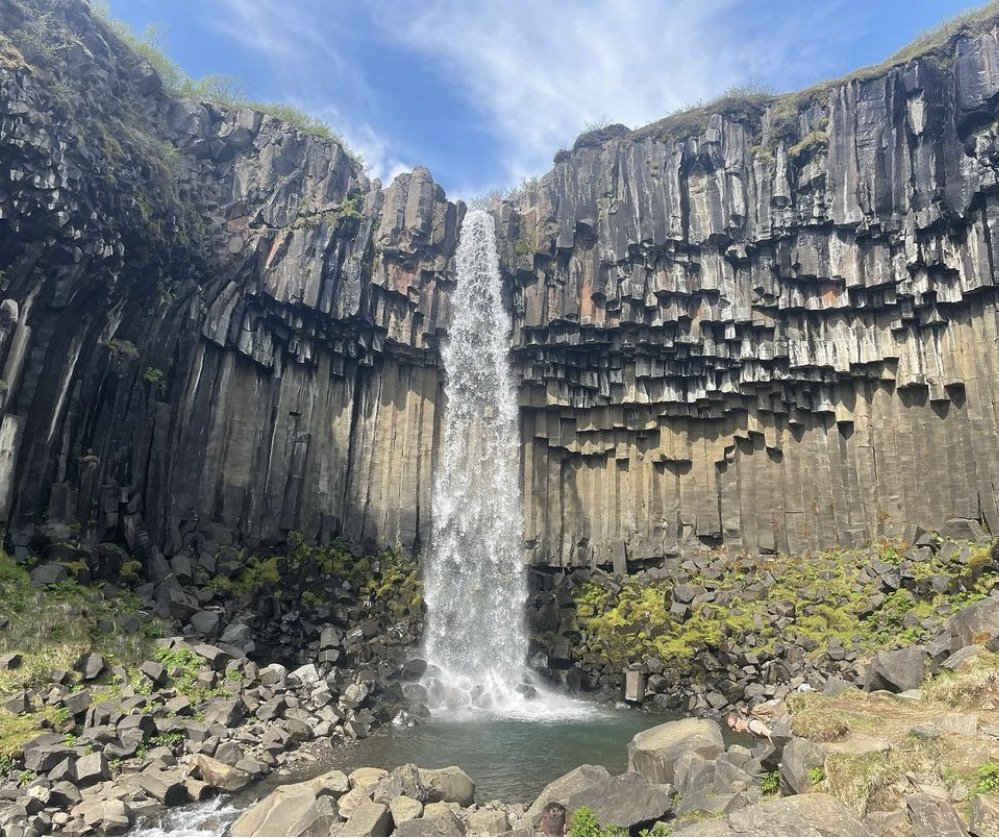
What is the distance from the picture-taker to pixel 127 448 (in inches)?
785

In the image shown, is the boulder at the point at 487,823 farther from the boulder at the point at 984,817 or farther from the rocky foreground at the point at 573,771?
the boulder at the point at 984,817

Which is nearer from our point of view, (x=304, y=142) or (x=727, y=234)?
(x=727, y=234)

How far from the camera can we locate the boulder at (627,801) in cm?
855

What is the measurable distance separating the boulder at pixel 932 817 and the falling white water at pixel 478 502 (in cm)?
1605

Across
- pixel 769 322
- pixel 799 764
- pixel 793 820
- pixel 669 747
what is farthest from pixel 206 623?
pixel 769 322

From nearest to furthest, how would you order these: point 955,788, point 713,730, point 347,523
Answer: point 955,788
point 713,730
point 347,523

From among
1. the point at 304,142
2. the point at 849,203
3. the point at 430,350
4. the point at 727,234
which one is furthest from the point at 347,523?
the point at 849,203

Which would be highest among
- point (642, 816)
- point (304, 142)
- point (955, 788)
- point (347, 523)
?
point (304, 142)

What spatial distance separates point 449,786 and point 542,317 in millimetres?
18542

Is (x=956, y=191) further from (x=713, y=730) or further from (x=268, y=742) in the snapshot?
(x=268, y=742)

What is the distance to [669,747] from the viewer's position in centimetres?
1082

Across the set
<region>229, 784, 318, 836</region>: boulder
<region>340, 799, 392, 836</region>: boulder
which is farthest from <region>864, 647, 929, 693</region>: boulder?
<region>229, 784, 318, 836</region>: boulder

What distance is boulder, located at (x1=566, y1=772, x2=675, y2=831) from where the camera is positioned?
855 cm

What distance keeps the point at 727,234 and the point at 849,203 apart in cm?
388
